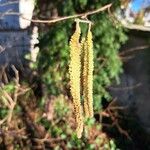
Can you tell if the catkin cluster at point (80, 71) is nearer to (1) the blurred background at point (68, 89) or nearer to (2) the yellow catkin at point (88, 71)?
(2) the yellow catkin at point (88, 71)

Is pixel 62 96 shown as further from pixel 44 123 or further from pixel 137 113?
pixel 137 113

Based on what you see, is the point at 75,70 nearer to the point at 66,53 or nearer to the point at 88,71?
the point at 88,71

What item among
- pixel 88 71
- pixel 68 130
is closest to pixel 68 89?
pixel 68 130

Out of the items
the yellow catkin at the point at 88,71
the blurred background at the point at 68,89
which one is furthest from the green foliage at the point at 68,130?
the yellow catkin at the point at 88,71

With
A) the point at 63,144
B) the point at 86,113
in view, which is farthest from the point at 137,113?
the point at 86,113

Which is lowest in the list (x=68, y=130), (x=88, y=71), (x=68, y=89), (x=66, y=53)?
(x=68, y=130)

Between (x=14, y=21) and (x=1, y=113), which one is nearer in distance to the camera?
(x=1, y=113)
